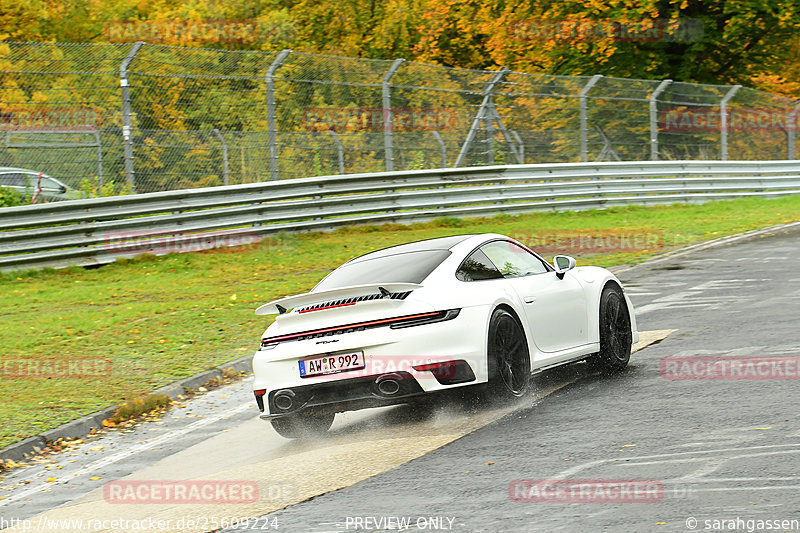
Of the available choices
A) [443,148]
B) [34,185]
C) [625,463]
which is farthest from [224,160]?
[625,463]


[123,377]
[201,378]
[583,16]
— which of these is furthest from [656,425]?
[583,16]

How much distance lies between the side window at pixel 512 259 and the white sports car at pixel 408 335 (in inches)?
0.7

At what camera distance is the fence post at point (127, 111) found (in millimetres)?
17078

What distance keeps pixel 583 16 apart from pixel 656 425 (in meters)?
29.8

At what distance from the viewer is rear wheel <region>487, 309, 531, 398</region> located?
7.24m

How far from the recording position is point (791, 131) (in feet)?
98.4

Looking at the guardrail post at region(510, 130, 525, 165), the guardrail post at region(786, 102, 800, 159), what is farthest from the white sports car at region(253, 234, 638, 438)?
the guardrail post at region(786, 102, 800, 159)

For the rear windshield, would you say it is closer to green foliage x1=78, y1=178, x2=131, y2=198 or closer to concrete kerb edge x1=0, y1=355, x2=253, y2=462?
concrete kerb edge x1=0, y1=355, x2=253, y2=462

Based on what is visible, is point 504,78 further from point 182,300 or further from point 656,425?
point 656,425

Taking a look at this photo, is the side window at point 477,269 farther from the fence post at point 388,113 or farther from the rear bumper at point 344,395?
the fence post at point 388,113

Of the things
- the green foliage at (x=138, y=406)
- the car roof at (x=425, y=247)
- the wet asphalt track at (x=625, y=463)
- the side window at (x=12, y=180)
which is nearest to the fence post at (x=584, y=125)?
the side window at (x=12, y=180)

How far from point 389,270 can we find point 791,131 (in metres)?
25.1

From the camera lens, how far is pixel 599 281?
8914 mm

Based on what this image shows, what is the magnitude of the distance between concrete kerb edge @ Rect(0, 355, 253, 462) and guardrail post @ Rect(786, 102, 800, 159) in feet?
77.7
